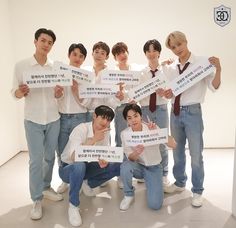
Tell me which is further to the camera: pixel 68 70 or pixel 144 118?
pixel 144 118

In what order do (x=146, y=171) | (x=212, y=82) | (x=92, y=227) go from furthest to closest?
(x=146, y=171) < (x=212, y=82) < (x=92, y=227)

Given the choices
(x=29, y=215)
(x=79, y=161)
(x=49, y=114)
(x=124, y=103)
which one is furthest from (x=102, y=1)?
(x=29, y=215)

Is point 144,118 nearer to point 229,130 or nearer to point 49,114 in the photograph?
point 49,114

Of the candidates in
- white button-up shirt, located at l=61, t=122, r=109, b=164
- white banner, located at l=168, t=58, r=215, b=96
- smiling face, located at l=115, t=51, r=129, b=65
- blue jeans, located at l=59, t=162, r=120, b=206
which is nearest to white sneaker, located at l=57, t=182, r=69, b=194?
blue jeans, located at l=59, t=162, r=120, b=206

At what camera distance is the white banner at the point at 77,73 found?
238cm

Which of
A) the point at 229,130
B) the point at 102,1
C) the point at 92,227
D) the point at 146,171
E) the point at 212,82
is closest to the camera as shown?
the point at 92,227

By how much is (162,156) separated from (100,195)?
700 millimetres

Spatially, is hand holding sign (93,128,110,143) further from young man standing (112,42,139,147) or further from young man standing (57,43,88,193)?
young man standing (112,42,139,147)

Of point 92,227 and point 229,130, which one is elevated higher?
point 229,130

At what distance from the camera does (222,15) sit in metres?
3.82

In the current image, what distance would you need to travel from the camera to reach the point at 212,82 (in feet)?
7.72

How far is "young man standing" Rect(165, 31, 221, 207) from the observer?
7.70ft

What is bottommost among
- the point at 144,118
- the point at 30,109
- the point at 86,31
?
the point at 144,118

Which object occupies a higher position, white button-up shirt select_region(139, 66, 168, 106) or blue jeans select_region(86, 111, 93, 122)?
white button-up shirt select_region(139, 66, 168, 106)
